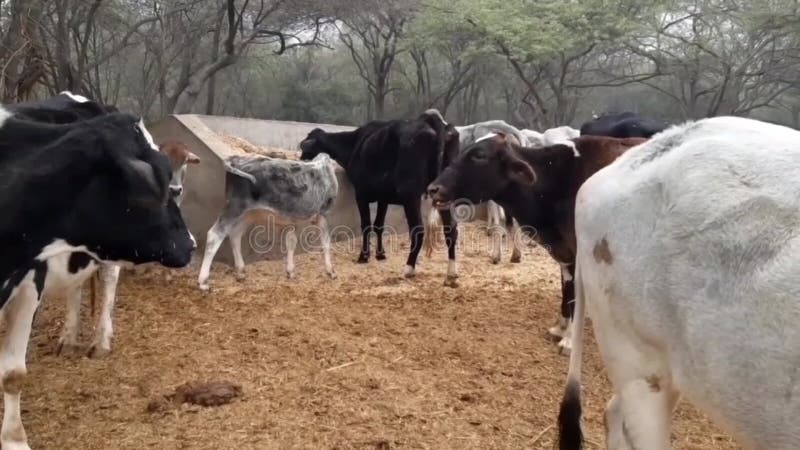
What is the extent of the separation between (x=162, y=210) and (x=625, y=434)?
2.49 meters

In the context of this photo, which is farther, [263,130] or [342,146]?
[263,130]

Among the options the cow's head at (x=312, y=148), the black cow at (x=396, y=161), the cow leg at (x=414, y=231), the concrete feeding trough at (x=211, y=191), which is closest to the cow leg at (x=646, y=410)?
the black cow at (x=396, y=161)

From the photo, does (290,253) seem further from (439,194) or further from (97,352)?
(97,352)

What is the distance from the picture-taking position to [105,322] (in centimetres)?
556

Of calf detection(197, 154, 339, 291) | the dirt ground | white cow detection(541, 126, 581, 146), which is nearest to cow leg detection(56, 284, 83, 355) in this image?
the dirt ground

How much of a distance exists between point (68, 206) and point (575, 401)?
254 cm

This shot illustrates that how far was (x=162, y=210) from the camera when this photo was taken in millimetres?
3688

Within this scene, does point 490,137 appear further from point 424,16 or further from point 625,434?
point 424,16

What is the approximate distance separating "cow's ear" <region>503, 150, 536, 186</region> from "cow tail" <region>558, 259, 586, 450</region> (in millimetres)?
2900

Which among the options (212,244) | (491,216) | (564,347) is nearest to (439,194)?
(564,347)

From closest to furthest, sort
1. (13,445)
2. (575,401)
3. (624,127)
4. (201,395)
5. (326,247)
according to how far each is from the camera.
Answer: (575,401), (13,445), (201,395), (624,127), (326,247)

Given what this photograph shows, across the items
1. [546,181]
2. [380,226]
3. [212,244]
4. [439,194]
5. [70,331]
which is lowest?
[70,331]

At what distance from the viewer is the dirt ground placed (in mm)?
4148

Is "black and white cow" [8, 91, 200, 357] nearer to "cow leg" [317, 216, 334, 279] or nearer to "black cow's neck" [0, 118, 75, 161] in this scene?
"black cow's neck" [0, 118, 75, 161]
